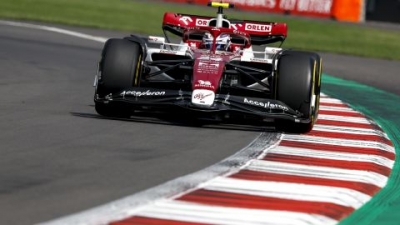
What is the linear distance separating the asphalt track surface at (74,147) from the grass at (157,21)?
12142 mm

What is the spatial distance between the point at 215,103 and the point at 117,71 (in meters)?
1.20

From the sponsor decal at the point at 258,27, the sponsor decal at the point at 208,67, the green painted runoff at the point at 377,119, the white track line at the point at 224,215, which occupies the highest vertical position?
the sponsor decal at the point at 258,27

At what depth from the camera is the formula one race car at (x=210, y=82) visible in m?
12.4

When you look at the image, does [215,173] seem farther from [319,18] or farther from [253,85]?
[319,18]

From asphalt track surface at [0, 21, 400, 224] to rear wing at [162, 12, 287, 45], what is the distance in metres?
1.48

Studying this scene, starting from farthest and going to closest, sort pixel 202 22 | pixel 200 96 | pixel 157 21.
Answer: pixel 157 21 → pixel 202 22 → pixel 200 96

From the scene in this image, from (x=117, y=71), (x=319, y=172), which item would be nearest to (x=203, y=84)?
(x=117, y=71)

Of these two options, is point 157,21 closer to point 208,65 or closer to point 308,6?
point 308,6

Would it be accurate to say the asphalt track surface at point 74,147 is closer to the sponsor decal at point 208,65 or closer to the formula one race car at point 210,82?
the formula one race car at point 210,82

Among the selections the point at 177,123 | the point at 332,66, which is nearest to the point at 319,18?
the point at 332,66

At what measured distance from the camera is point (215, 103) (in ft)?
40.4

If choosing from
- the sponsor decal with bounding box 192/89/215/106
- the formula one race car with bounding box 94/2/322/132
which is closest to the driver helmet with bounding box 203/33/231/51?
the formula one race car with bounding box 94/2/322/132

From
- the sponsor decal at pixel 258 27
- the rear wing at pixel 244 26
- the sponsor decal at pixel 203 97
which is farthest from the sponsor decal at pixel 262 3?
the sponsor decal at pixel 203 97

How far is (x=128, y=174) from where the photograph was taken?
29.9 ft
